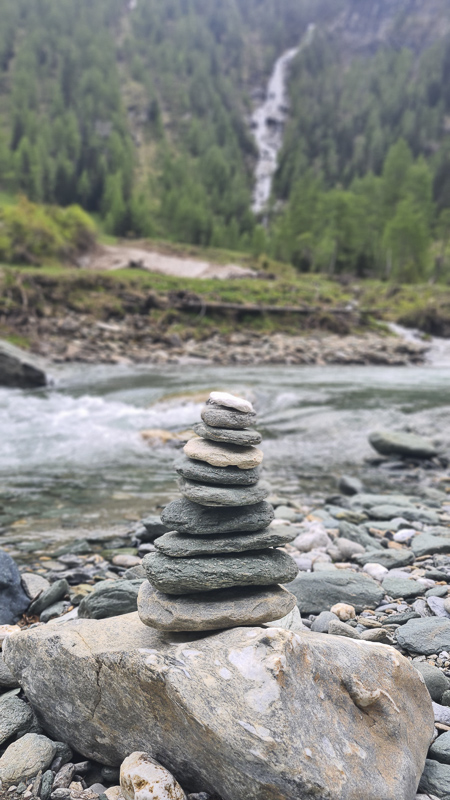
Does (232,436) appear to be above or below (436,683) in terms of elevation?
above

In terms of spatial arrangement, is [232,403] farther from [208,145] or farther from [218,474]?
[208,145]

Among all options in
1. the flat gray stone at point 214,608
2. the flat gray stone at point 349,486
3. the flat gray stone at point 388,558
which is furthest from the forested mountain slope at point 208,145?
the flat gray stone at point 214,608

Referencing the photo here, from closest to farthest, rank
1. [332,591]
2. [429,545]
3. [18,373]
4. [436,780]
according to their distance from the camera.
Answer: [436,780] → [332,591] → [429,545] → [18,373]

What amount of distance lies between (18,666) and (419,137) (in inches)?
6628

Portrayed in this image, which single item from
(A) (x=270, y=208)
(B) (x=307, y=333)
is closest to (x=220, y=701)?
(B) (x=307, y=333)

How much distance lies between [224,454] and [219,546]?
0.79 meters

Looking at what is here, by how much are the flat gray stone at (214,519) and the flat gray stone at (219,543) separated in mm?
61

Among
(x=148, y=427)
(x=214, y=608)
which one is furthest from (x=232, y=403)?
(x=148, y=427)

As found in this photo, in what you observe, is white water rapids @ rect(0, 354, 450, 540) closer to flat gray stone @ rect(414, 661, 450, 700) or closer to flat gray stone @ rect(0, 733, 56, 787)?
flat gray stone @ rect(0, 733, 56, 787)

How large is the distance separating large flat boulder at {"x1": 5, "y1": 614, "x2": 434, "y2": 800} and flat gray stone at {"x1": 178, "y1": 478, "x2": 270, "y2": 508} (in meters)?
1.01

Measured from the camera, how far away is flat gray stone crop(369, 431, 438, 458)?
1355 cm

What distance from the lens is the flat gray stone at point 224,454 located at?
4.47m

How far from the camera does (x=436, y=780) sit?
3377 mm

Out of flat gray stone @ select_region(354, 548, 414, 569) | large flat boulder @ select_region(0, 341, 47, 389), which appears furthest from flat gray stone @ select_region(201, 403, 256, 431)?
large flat boulder @ select_region(0, 341, 47, 389)
